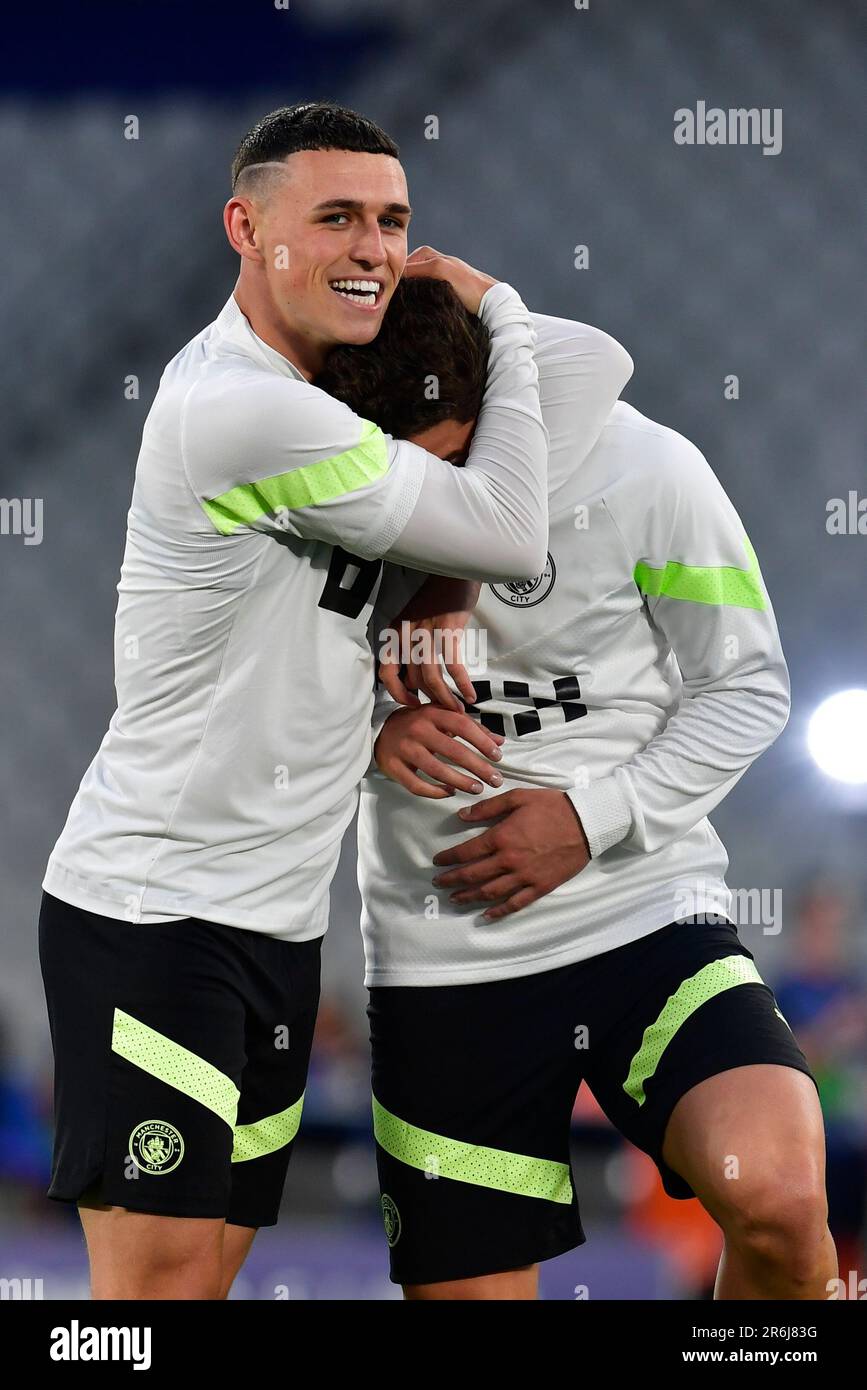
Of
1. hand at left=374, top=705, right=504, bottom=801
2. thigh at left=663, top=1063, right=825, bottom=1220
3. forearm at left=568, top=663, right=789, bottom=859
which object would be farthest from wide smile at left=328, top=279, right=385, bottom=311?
thigh at left=663, top=1063, right=825, bottom=1220

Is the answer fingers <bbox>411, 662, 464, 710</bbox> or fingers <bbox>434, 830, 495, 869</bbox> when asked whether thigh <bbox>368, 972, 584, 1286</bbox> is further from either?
fingers <bbox>411, 662, 464, 710</bbox>

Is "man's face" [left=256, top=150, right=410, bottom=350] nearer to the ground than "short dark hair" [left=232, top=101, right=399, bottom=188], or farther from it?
nearer to the ground

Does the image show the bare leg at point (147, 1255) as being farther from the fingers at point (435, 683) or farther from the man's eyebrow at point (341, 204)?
the man's eyebrow at point (341, 204)

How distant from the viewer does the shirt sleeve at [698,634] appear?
1.43 meters

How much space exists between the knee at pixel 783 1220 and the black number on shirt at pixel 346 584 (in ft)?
1.82

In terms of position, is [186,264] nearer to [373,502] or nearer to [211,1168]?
[373,502]

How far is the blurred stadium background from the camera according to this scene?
8.71ft

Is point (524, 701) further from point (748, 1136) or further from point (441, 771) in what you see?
point (748, 1136)

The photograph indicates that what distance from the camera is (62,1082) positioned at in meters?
1.27

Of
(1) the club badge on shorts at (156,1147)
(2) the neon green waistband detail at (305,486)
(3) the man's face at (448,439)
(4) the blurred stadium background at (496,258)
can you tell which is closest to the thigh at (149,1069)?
(1) the club badge on shorts at (156,1147)

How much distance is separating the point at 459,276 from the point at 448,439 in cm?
17

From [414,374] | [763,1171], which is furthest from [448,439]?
[763,1171]

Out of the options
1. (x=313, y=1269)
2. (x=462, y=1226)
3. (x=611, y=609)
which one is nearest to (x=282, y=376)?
(x=611, y=609)

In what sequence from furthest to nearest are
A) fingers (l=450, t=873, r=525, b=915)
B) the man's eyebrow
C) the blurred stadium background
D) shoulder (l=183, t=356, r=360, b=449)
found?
the blurred stadium background → fingers (l=450, t=873, r=525, b=915) → the man's eyebrow → shoulder (l=183, t=356, r=360, b=449)
